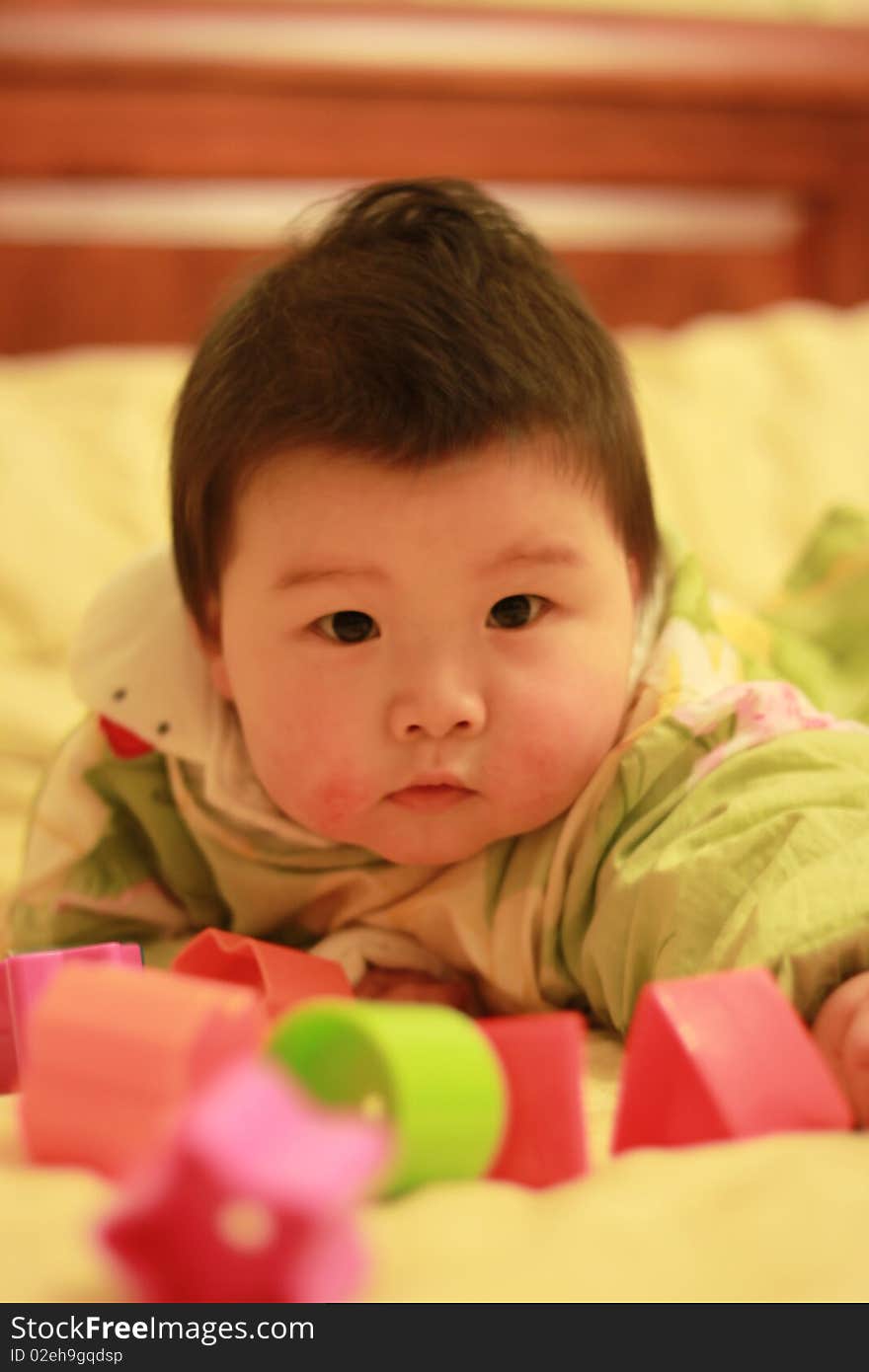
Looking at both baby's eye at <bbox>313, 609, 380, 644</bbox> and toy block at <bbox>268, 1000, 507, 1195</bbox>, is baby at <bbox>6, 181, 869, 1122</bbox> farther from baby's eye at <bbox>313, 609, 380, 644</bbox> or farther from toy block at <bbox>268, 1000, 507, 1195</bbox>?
toy block at <bbox>268, 1000, 507, 1195</bbox>

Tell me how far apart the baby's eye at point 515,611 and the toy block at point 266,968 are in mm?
214

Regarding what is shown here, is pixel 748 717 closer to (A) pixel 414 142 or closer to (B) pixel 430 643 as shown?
(B) pixel 430 643

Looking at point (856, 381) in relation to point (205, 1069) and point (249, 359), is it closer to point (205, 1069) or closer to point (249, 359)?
point (249, 359)

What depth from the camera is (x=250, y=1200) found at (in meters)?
0.45

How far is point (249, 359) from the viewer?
0.96 meters

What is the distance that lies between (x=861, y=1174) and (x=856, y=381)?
123 cm

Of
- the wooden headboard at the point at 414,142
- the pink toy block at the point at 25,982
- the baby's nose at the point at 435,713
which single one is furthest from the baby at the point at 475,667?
the wooden headboard at the point at 414,142

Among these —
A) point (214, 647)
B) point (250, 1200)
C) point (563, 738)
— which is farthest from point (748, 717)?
point (250, 1200)

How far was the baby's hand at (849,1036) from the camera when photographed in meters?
0.74

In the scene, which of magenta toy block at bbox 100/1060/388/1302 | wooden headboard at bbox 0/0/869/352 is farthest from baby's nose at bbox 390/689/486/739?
wooden headboard at bbox 0/0/869/352

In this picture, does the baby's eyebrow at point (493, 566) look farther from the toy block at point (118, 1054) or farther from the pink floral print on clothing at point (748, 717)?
the toy block at point (118, 1054)

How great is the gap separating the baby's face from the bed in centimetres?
41

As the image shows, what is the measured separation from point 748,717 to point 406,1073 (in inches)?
18.5
